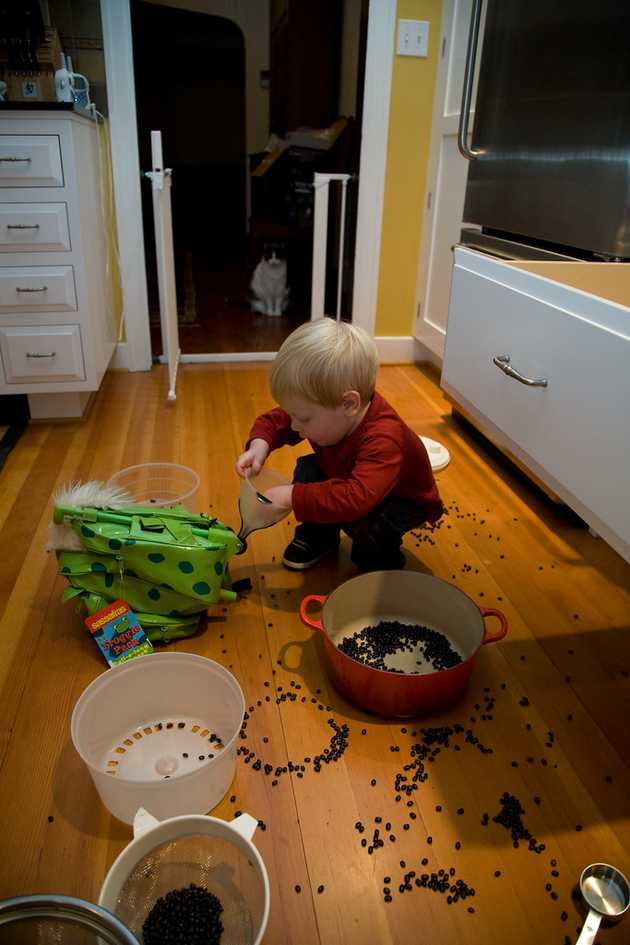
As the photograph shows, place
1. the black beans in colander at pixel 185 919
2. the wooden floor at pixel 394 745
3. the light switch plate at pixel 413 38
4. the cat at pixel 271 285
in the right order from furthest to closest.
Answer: the cat at pixel 271 285, the light switch plate at pixel 413 38, the wooden floor at pixel 394 745, the black beans in colander at pixel 185 919

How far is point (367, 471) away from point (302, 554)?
37 cm

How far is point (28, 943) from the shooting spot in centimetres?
67

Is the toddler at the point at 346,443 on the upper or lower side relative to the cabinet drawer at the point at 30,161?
lower

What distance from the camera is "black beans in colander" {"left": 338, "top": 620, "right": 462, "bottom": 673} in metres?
1.22

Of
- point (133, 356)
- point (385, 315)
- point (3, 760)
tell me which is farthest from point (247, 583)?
point (385, 315)

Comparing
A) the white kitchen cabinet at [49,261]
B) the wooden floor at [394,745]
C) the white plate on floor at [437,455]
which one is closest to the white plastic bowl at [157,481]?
the wooden floor at [394,745]

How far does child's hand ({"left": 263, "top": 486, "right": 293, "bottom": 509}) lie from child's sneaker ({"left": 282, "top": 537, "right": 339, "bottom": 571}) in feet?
0.93

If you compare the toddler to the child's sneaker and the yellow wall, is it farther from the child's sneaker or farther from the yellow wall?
the yellow wall

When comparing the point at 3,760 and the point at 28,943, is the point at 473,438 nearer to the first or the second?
the point at 3,760

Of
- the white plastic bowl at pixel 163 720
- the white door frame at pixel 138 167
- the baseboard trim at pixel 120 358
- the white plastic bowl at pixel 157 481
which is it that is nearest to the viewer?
the white plastic bowl at pixel 163 720

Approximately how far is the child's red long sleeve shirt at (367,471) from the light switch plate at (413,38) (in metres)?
1.77

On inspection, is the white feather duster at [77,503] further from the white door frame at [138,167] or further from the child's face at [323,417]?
the white door frame at [138,167]

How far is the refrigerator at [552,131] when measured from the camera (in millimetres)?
1231

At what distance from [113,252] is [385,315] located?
1.10 metres
